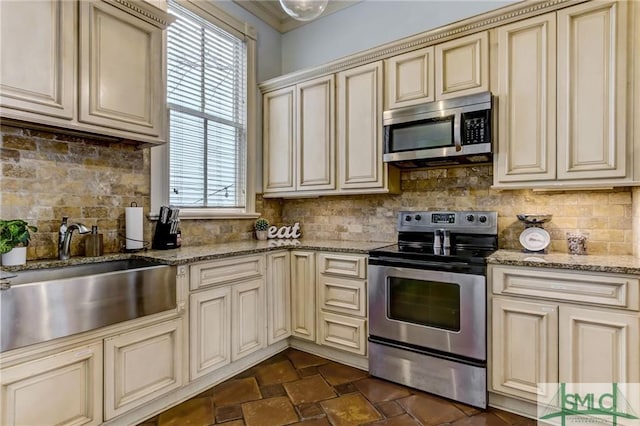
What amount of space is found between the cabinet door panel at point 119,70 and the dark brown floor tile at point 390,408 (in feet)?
7.56

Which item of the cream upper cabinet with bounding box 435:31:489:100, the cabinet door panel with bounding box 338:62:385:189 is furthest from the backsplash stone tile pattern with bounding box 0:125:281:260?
the cream upper cabinet with bounding box 435:31:489:100

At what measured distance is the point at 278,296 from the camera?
2900mm

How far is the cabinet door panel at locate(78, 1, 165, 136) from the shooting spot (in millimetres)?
2043

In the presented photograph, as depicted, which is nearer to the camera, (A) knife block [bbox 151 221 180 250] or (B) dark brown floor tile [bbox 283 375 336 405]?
(B) dark brown floor tile [bbox 283 375 336 405]

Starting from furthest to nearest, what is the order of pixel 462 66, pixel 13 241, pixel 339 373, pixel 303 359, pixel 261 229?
pixel 261 229
pixel 303 359
pixel 339 373
pixel 462 66
pixel 13 241

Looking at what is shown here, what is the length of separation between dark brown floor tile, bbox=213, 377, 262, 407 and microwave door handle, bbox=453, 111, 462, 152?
2.13m

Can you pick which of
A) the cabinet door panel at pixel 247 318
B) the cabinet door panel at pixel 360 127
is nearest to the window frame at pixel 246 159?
the cabinet door panel at pixel 247 318

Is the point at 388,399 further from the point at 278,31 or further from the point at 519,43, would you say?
the point at 278,31

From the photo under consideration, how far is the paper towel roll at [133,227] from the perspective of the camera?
2477 mm

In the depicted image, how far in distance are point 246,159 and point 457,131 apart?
2014 mm

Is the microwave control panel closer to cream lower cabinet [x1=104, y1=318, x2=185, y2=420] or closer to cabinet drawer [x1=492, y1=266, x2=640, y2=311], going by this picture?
cabinet drawer [x1=492, y1=266, x2=640, y2=311]

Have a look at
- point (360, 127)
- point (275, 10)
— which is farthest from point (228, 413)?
point (275, 10)

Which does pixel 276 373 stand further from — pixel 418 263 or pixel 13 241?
pixel 13 241

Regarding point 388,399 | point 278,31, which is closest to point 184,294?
point 388,399
